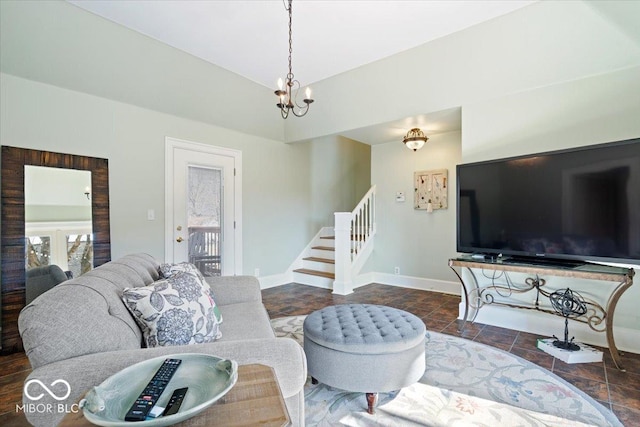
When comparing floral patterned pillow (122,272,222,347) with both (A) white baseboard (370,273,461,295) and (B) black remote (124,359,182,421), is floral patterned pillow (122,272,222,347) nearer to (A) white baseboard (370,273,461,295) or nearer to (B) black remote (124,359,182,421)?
(B) black remote (124,359,182,421)

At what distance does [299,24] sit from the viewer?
3.02 m

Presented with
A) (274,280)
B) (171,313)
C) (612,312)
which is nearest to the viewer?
(171,313)

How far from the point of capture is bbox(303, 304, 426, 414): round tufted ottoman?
1.75 m

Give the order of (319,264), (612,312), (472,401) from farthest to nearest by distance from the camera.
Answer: (319,264)
(612,312)
(472,401)

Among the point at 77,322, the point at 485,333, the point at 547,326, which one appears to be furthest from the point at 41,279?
the point at 547,326

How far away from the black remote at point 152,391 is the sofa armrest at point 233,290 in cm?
148

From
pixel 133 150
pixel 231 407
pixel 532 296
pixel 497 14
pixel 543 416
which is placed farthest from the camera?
pixel 133 150

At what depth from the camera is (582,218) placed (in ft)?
8.31

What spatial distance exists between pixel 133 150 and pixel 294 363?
131 inches

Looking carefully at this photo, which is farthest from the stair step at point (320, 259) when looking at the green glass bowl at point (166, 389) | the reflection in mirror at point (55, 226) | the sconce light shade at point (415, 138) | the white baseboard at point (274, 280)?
the green glass bowl at point (166, 389)

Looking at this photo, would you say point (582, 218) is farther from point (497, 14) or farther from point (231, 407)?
point (231, 407)

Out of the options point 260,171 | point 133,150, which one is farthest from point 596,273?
point 133,150

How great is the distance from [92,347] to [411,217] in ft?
14.7

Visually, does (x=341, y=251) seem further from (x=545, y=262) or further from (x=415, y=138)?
(x=545, y=262)
